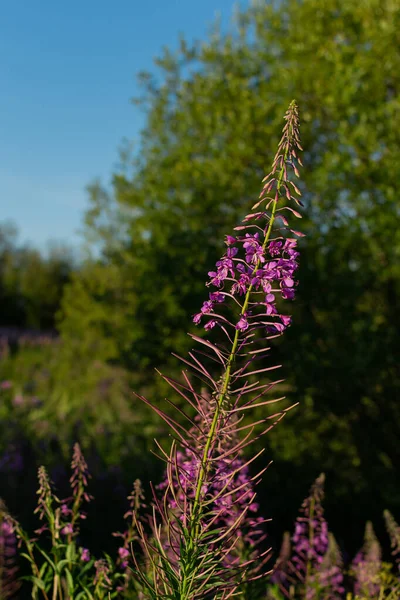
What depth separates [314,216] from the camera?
31.5 ft

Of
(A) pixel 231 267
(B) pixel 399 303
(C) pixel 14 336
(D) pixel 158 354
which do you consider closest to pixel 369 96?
(B) pixel 399 303

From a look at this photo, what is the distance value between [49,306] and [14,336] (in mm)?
10458

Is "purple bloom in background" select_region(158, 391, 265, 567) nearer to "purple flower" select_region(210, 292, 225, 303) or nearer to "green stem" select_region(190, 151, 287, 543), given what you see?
"green stem" select_region(190, 151, 287, 543)

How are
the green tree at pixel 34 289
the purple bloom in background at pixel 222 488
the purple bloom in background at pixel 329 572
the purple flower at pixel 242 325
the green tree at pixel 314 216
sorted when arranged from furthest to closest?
the green tree at pixel 34 289 → the green tree at pixel 314 216 → the purple bloom in background at pixel 329 572 → the purple bloom in background at pixel 222 488 → the purple flower at pixel 242 325

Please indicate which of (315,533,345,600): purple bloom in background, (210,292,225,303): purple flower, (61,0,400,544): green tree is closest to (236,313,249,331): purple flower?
(210,292,225,303): purple flower

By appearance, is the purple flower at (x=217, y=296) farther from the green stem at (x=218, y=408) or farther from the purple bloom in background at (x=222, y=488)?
the purple bloom in background at (x=222, y=488)

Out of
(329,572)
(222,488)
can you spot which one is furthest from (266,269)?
(329,572)

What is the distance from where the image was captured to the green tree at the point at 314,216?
8.61 meters

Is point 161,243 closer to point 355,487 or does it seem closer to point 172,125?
point 172,125

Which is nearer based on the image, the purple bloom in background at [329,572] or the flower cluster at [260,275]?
the flower cluster at [260,275]

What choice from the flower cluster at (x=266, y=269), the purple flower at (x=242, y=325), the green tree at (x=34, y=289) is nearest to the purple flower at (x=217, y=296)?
the flower cluster at (x=266, y=269)

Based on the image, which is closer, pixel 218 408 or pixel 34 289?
pixel 218 408

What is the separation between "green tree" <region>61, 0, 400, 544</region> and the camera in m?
8.61

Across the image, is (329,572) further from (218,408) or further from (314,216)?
(314,216)
